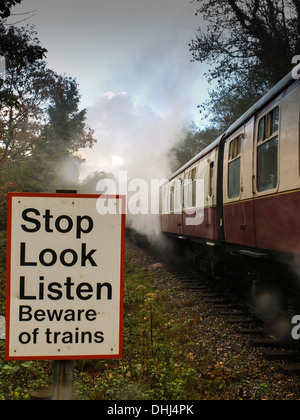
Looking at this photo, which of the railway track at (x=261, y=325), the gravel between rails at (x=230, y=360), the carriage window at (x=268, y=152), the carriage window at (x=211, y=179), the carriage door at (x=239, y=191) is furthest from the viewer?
the carriage window at (x=211, y=179)

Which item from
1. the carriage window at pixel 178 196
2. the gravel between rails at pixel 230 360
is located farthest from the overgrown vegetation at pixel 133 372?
the carriage window at pixel 178 196

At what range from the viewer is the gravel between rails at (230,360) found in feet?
14.9

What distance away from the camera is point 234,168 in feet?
26.9

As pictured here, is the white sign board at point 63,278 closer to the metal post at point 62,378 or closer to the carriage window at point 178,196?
the metal post at point 62,378

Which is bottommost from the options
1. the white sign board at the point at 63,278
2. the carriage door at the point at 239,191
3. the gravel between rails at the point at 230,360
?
the gravel between rails at the point at 230,360

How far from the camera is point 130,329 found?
7.18 meters

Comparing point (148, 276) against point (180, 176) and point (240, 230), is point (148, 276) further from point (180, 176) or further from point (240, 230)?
point (240, 230)

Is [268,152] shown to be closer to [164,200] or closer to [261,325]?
[261,325]

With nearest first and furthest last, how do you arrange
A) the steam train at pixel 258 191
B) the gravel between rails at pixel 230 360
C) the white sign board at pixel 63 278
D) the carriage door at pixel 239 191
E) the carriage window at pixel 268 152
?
the white sign board at pixel 63 278 < the gravel between rails at pixel 230 360 < the steam train at pixel 258 191 < the carriage window at pixel 268 152 < the carriage door at pixel 239 191

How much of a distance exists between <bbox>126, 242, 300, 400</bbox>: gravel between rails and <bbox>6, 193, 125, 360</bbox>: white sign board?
283 centimetres

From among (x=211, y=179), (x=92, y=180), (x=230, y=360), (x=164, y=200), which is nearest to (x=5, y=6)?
(x=211, y=179)

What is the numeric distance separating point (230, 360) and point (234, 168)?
12.2 feet

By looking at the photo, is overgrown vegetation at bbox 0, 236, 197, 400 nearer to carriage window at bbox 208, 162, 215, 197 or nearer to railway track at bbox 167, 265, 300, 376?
railway track at bbox 167, 265, 300, 376
